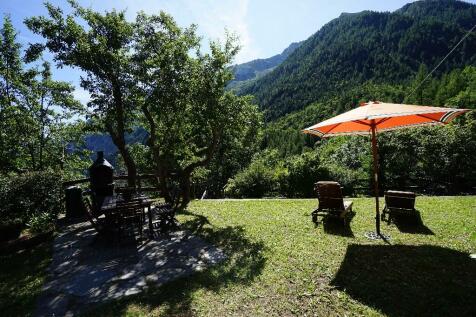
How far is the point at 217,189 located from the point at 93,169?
2282cm

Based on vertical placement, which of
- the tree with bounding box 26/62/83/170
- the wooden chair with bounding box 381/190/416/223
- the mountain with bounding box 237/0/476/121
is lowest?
the wooden chair with bounding box 381/190/416/223

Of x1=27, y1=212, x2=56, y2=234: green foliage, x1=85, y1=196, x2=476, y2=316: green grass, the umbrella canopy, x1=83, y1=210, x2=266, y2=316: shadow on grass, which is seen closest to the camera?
x1=85, y1=196, x2=476, y2=316: green grass

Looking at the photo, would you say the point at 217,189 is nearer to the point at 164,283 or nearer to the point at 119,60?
the point at 119,60

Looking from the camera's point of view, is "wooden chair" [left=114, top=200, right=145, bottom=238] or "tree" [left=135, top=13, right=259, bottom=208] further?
"tree" [left=135, top=13, right=259, bottom=208]

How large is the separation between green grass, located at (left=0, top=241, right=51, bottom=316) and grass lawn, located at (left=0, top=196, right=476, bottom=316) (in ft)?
0.09

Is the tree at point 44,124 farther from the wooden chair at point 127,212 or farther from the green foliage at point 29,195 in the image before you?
the wooden chair at point 127,212

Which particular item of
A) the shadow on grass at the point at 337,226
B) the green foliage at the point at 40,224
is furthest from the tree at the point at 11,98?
the shadow on grass at the point at 337,226

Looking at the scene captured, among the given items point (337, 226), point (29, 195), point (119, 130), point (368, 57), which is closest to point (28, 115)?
point (119, 130)

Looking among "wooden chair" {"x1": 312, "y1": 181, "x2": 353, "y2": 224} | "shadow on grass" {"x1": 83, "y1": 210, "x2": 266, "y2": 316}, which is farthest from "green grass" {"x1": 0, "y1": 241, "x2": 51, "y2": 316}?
"wooden chair" {"x1": 312, "y1": 181, "x2": 353, "y2": 224}

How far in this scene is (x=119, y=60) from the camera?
10430 millimetres

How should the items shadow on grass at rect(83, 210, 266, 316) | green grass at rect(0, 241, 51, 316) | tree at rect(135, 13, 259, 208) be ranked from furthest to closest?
tree at rect(135, 13, 259, 208)
green grass at rect(0, 241, 51, 316)
shadow on grass at rect(83, 210, 266, 316)

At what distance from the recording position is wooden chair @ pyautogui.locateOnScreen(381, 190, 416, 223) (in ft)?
27.9

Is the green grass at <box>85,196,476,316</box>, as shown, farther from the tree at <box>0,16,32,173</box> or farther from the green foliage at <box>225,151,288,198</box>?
the tree at <box>0,16,32,173</box>

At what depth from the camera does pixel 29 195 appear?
31.2 ft
